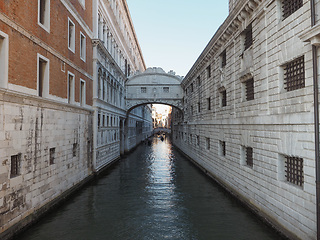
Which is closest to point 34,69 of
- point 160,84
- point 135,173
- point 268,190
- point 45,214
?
point 45,214

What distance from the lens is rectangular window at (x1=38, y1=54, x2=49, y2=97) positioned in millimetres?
10203

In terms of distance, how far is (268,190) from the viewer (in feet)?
29.0

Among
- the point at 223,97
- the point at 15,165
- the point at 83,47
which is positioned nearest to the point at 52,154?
the point at 15,165

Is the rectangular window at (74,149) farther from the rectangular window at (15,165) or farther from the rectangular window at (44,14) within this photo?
the rectangular window at (44,14)

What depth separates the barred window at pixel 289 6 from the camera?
24.6 feet

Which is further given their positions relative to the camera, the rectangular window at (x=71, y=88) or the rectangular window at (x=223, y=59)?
the rectangular window at (x=223, y=59)

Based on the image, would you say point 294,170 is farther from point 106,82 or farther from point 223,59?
point 106,82

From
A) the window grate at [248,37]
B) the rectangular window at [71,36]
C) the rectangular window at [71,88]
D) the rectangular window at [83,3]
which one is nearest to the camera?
the window grate at [248,37]

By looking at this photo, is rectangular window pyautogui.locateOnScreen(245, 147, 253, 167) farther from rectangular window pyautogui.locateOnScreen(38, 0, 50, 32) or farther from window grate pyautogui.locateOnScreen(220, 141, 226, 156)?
rectangular window pyautogui.locateOnScreen(38, 0, 50, 32)

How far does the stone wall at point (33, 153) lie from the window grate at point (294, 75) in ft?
28.2

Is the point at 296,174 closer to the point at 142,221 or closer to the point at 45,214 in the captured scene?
the point at 142,221

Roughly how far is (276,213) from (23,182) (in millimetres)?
8461

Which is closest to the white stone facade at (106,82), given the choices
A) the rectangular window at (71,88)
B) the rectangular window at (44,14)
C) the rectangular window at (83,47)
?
the rectangular window at (83,47)

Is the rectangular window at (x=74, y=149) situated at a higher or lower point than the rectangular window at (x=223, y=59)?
lower
